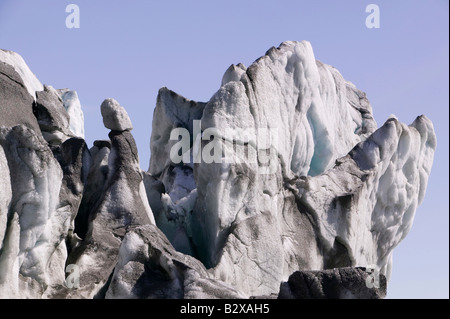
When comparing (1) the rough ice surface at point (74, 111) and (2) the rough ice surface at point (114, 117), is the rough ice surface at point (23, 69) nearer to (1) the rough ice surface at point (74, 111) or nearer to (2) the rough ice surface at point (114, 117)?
(1) the rough ice surface at point (74, 111)

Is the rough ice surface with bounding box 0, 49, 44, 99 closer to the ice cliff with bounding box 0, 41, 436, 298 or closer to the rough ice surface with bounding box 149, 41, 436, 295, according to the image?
the ice cliff with bounding box 0, 41, 436, 298

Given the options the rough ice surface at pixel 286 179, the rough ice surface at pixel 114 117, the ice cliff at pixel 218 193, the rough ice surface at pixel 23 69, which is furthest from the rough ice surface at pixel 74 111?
the rough ice surface at pixel 114 117

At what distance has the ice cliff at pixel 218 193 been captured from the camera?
51.0 feet

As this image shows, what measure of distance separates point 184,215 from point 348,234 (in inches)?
143

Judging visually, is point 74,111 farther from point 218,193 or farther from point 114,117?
point 218,193

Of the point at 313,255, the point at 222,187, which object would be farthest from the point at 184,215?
the point at 313,255

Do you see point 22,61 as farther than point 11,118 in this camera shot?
Yes

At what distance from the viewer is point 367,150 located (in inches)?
865

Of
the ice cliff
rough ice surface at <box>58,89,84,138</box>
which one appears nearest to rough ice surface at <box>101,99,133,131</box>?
the ice cliff

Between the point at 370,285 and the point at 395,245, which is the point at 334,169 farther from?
the point at 370,285

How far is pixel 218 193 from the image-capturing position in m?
18.5

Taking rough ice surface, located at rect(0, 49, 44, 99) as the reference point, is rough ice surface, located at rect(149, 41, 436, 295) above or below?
below

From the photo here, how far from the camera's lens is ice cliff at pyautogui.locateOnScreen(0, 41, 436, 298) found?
15.6 metres
